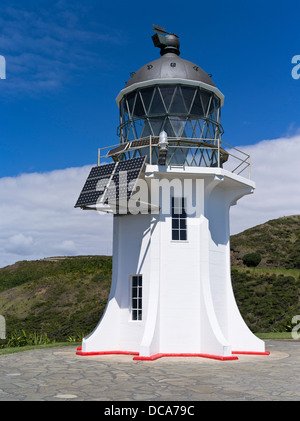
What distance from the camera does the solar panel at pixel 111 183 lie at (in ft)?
47.1

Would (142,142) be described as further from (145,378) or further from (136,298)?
(145,378)

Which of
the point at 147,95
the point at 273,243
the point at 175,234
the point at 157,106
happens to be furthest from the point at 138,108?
the point at 273,243

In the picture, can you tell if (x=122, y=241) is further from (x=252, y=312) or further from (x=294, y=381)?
(x=252, y=312)

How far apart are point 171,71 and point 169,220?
5.26 metres

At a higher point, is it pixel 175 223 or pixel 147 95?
pixel 147 95

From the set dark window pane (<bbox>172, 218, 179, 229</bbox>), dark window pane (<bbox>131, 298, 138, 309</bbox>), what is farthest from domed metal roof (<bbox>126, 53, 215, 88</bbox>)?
dark window pane (<bbox>131, 298, 138, 309</bbox>)

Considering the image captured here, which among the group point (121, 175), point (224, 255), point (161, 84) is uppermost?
point (161, 84)

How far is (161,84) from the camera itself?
52.9 ft

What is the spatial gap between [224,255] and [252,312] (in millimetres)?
23801

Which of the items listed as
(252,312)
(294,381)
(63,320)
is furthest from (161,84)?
(63,320)

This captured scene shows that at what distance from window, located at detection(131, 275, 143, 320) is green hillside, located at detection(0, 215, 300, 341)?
1220 centimetres

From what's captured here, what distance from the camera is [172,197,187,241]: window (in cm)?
1580

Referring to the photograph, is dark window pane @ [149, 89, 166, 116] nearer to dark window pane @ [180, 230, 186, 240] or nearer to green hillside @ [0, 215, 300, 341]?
dark window pane @ [180, 230, 186, 240]

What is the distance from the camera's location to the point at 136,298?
15.9m
